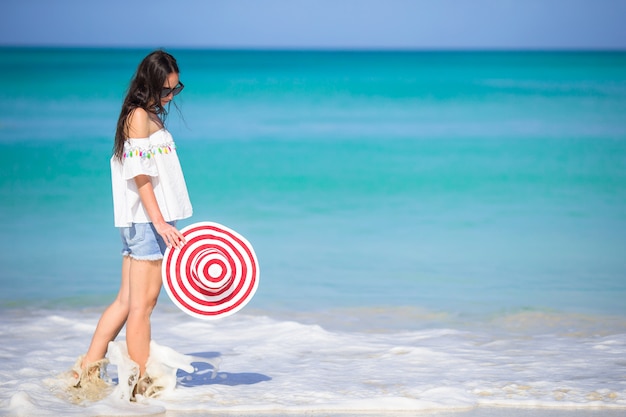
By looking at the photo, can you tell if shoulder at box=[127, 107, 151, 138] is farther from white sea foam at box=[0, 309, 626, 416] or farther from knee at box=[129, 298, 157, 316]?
white sea foam at box=[0, 309, 626, 416]

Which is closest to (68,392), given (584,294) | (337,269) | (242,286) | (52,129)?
(242,286)

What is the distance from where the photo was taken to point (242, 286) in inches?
154

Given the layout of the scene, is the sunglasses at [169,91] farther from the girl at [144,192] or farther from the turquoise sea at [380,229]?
the turquoise sea at [380,229]

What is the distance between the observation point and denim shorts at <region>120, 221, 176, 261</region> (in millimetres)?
3869

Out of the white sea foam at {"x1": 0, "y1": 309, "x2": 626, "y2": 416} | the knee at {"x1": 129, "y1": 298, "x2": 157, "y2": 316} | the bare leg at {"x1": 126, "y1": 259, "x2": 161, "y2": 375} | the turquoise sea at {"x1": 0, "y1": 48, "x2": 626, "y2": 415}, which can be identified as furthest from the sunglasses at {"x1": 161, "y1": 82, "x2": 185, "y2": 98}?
the turquoise sea at {"x1": 0, "y1": 48, "x2": 626, "y2": 415}

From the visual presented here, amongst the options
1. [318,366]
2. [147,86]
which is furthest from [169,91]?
[318,366]

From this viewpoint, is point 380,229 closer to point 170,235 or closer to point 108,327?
point 108,327

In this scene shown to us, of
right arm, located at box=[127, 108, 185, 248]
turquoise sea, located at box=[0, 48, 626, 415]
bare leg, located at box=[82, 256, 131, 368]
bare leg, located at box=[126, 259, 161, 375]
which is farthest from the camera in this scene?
turquoise sea, located at box=[0, 48, 626, 415]

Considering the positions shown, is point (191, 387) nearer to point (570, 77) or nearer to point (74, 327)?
point (74, 327)

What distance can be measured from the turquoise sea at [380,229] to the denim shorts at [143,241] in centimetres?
70

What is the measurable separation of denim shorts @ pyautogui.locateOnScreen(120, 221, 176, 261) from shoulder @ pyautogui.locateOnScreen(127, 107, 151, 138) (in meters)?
0.36

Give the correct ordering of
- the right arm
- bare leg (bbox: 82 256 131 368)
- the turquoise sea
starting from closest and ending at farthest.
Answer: the right arm
bare leg (bbox: 82 256 131 368)
the turquoise sea

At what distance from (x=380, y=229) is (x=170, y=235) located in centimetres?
475

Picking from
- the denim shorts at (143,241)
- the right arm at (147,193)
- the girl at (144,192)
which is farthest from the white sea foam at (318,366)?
the right arm at (147,193)
